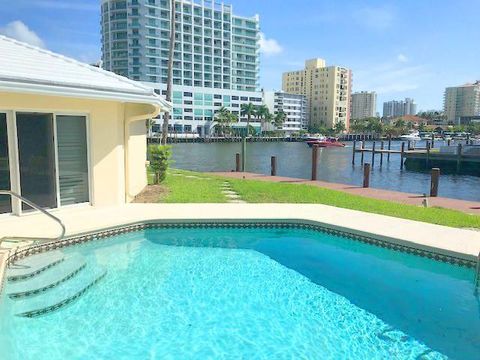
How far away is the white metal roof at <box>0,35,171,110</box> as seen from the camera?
23.1 ft

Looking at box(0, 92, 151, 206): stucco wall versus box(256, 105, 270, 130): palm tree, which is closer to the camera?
box(0, 92, 151, 206): stucco wall

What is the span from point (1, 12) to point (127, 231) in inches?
2286

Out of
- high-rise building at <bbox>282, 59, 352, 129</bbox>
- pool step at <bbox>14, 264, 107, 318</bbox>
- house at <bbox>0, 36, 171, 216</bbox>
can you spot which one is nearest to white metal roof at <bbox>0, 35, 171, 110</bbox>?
house at <bbox>0, 36, 171, 216</bbox>

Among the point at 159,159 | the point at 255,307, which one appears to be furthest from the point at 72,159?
the point at 255,307

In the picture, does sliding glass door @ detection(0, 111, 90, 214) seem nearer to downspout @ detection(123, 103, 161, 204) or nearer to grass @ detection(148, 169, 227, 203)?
downspout @ detection(123, 103, 161, 204)

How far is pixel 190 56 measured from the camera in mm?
113438

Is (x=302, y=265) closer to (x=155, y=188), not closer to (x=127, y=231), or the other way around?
(x=127, y=231)

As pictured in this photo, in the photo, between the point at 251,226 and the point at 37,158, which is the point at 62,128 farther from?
the point at 251,226

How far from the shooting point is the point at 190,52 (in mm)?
113438

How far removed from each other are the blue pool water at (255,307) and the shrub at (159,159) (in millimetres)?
5435

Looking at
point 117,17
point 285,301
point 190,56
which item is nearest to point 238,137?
point 190,56

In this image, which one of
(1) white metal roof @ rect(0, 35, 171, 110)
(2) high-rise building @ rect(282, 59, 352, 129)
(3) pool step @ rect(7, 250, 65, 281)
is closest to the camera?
(3) pool step @ rect(7, 250, 65, 281)

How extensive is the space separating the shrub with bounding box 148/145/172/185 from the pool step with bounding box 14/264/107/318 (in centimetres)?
700

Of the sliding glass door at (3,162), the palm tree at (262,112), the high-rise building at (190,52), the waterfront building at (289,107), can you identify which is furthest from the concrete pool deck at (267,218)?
the waterfront building at (289,107)
